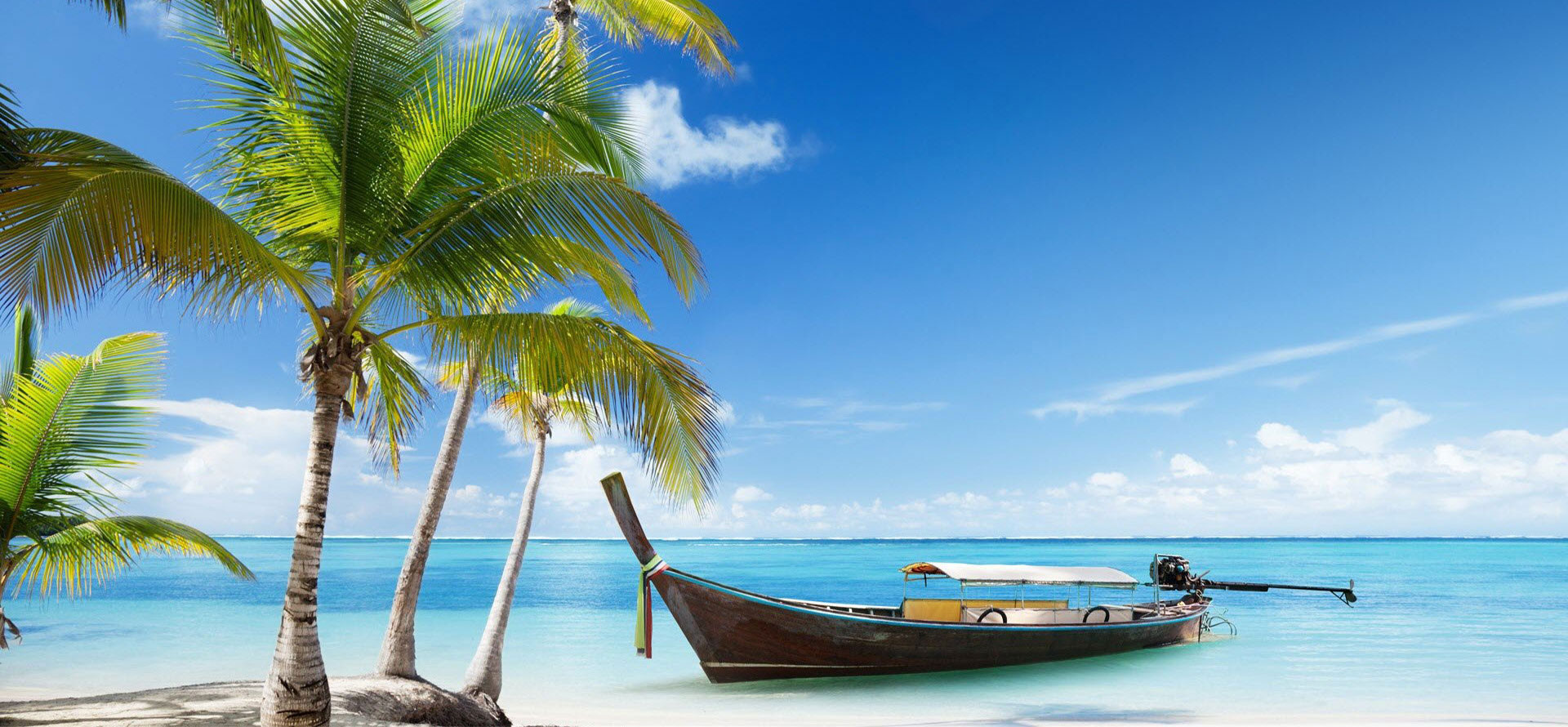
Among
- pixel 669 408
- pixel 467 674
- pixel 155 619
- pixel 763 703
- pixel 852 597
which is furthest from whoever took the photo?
pixel 852 597

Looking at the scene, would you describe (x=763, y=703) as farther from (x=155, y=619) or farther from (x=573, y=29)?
(x=155, y=619)

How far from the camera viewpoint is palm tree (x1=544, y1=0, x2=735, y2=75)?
10.3 m

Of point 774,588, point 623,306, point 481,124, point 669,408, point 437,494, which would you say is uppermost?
point 481,124

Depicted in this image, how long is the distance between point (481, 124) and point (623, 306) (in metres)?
1.45

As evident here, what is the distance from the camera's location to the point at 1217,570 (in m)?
64.2

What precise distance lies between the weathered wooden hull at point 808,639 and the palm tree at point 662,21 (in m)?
6.71

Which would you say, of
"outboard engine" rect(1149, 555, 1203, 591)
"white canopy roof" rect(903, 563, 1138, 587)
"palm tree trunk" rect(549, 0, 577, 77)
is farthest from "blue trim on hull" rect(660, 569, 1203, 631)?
"palm tree trunk" rect(549, 0, 577, 77)

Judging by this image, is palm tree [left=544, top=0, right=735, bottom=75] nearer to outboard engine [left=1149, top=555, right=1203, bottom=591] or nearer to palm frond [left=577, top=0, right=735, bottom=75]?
palm frond [left=577, top=0, right=735, bottom=75]

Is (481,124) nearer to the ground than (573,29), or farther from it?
nearer to the ground

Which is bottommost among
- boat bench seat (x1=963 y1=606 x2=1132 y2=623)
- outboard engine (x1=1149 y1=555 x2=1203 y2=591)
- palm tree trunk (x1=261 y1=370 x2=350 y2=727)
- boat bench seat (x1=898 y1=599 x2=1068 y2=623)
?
boat bench seat (x1=963 y1=606 x2=1132 y2=623)

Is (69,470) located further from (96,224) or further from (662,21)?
(662,21)

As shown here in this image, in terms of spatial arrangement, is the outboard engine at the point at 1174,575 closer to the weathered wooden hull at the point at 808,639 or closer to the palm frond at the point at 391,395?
the weathered wooden hull at the point at 808,639

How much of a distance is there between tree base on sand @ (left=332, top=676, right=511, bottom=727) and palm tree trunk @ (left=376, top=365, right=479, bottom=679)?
8.4 inches

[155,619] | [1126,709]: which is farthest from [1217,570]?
[155,619]
